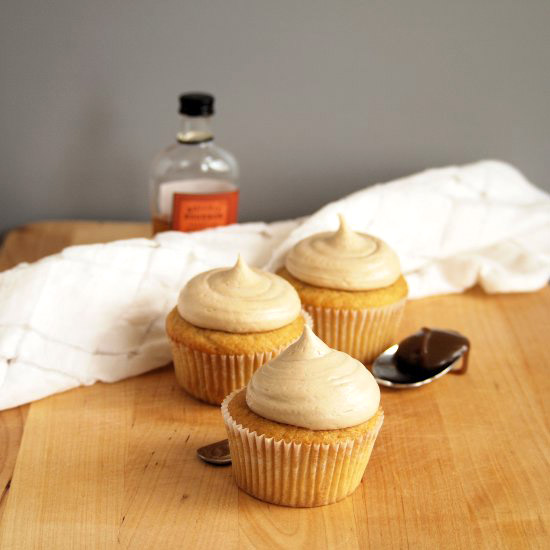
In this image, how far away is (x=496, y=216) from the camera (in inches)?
71.1

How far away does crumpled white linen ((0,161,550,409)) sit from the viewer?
1366 mm

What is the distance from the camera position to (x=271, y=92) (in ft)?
6.13

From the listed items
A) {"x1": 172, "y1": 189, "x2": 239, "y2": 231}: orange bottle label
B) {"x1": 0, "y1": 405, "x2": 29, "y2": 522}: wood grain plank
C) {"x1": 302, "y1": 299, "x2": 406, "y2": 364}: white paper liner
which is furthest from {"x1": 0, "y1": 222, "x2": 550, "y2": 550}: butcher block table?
{"x1": 172, "y1": 189, "x2": 239, "y2": 231}: orange bottle label

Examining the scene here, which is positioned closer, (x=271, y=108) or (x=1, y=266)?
(x=1, y=266)

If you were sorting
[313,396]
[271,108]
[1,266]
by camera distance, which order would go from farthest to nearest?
[271,108] < [1,266] < [313,396]

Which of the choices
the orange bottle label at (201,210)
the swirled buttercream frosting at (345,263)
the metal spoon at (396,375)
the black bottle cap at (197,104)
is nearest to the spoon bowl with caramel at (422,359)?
the metal spoon at (396,375)

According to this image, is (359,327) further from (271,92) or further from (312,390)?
(271,92)

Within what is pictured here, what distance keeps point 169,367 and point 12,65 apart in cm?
75

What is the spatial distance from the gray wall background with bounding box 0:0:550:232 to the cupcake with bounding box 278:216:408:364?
0.50 m

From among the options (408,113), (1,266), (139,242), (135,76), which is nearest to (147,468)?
(139,242)

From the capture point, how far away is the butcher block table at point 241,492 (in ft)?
3.44

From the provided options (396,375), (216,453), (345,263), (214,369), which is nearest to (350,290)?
(345,263)

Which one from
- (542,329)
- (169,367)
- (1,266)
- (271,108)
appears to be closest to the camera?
(169,367)

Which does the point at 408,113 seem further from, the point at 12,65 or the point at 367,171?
the point at 12,65
